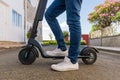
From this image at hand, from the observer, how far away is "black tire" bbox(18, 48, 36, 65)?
3.69m

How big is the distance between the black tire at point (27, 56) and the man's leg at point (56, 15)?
15.3 inches

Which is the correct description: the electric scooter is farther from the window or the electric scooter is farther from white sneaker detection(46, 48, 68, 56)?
the window

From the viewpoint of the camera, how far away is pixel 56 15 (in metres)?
3.78

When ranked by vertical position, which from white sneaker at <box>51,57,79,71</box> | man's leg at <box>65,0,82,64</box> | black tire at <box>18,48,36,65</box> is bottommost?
white sneaker at <box>51,57,79,71</box>

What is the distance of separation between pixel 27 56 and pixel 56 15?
660 millimetres

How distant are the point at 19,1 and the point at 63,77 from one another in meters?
19.7

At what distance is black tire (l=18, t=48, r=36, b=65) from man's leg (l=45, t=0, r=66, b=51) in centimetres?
39

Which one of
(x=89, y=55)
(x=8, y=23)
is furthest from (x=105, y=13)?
(x=89, y=55)

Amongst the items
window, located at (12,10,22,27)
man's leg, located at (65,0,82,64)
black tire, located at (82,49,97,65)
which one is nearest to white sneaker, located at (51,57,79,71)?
man's leg, located at (65,0,82,64)

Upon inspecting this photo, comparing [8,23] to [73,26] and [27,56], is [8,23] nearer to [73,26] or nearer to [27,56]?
[27,56]

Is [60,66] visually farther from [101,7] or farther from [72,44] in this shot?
[101,7]

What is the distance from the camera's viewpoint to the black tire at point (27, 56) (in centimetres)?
369

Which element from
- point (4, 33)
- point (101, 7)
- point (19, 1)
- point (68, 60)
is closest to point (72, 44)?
point (68, 60)

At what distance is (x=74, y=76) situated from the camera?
2793 mm
